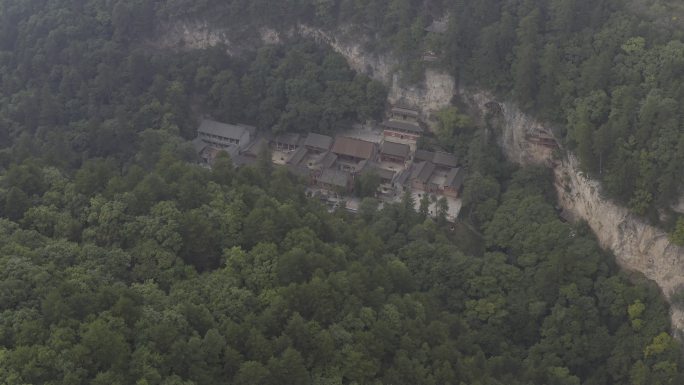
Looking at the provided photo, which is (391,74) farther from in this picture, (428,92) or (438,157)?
(438,157)

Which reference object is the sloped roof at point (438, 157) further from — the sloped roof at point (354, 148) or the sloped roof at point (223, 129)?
the sloped roof at point (223, 129)

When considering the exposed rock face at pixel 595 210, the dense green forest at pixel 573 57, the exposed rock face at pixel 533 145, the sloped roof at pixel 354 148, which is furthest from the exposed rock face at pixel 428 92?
the sloped roof at pixel 354 148

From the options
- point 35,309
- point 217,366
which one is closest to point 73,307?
point 35,309

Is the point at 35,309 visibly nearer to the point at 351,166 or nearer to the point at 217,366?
the point at 217,366

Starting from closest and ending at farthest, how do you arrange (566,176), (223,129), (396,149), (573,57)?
(566,176) < (573,57) < (396,149) < (223,129)

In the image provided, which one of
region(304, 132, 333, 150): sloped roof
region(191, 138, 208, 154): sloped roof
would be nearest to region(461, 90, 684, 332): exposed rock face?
region(304, 132, 333, 150): sloped roof

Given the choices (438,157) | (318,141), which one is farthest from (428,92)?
(318,141)

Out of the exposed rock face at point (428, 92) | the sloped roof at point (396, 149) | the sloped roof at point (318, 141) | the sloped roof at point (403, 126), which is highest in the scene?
the exposed rock face at point (428, 92)
